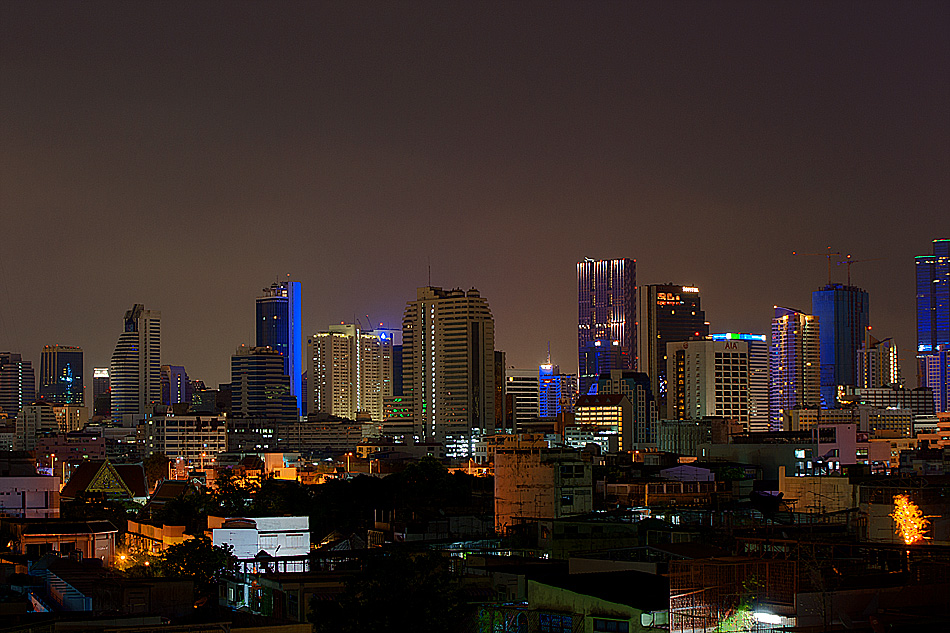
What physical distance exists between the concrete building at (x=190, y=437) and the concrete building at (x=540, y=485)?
106064mm

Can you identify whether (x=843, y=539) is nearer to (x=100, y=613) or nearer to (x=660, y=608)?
(x=660, y=608)

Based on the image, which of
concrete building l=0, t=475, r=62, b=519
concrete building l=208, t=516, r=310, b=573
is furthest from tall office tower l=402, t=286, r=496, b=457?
concrete building l=208, t=516, r=310, b=573

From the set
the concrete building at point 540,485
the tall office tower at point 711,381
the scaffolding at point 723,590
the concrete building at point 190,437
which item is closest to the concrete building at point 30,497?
the concrete building at point 540,485

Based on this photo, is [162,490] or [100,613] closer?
[100,613]

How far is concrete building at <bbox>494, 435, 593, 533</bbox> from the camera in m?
53.3

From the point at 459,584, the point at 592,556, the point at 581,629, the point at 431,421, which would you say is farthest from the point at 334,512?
the point at 431,421

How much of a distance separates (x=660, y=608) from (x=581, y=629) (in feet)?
4.98

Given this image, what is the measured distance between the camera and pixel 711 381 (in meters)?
190

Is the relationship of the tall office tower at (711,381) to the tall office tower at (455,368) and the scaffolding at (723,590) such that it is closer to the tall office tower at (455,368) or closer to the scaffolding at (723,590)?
the tall office tower at (455,368)

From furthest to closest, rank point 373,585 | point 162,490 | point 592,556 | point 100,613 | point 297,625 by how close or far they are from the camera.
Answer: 1. point 162,490
2. point 592,556
3. point 100,613
4. point 373,585
5. point 297,625

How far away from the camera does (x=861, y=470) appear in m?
53.4

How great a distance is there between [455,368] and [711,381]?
3661 centimetres

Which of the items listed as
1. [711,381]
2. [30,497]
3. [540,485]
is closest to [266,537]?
[540,485]

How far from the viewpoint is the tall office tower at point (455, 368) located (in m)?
188
